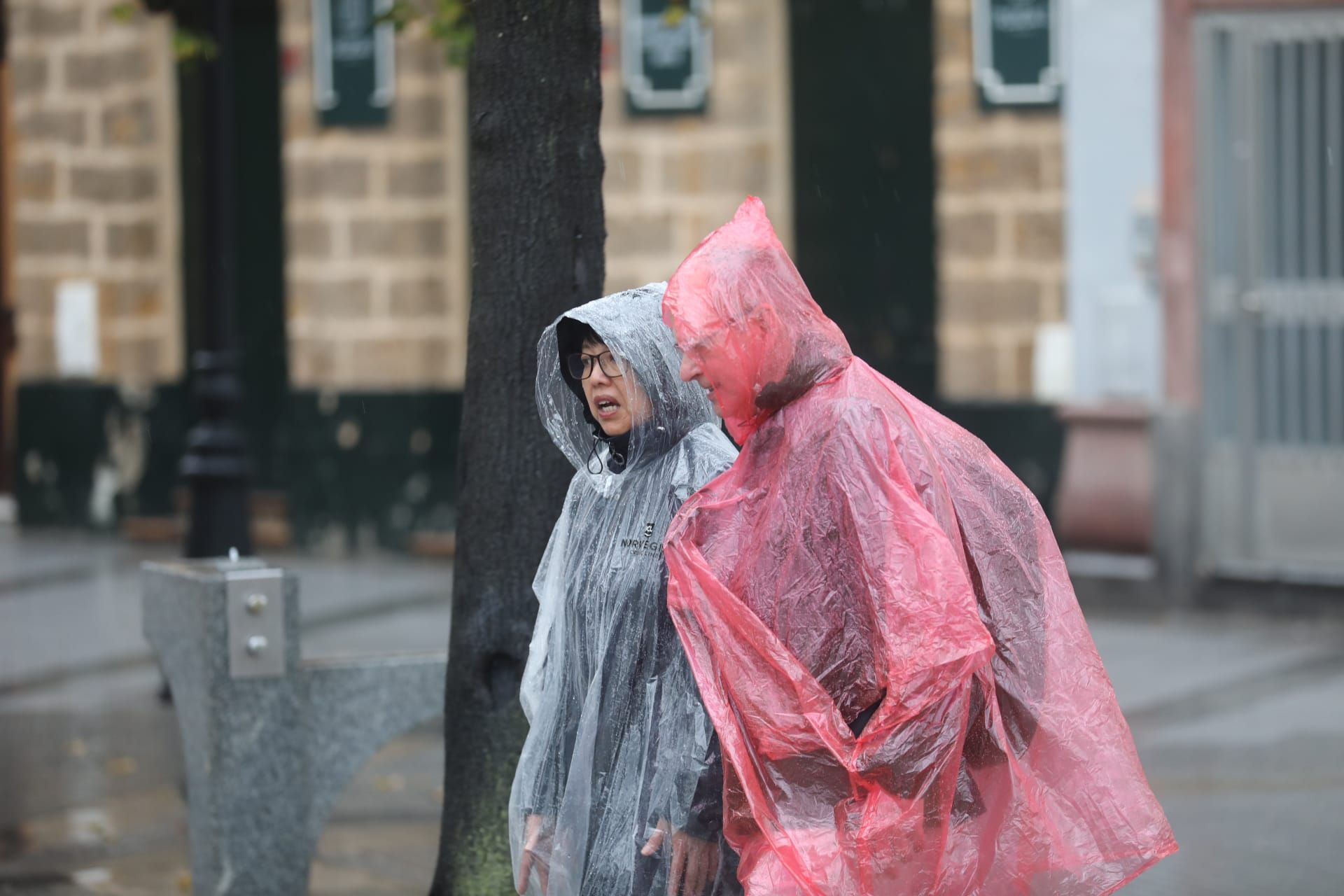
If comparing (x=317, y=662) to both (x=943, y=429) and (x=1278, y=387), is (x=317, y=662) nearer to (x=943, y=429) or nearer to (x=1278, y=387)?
(x=943, y=429)

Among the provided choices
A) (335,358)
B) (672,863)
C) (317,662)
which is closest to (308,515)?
(335,358)

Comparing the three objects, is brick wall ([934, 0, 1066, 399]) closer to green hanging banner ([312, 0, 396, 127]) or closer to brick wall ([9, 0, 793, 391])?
brick wall ([9, 0, 793, 391])

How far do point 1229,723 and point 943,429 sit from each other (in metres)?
4.82

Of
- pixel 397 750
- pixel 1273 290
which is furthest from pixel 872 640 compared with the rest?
pixel 1273 290

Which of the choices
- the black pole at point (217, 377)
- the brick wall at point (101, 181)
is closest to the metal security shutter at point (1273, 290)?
the black pole at point (217, 377)

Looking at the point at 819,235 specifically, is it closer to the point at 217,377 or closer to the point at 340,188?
the point at 340,188

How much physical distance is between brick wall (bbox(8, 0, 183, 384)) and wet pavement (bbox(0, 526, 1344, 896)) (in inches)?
104

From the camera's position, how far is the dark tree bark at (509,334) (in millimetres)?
4379

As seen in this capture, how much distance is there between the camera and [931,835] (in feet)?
9.27

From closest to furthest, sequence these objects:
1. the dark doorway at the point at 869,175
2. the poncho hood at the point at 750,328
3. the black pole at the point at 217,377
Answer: the poncho hood at the point at 750,328 < the black pole at the point at 217,377 < the dark doorway at the point at 869,175

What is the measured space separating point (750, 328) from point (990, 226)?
24.9ft

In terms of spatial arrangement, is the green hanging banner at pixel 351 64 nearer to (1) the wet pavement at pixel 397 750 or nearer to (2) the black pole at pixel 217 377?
(1) the wet pavement at pixel 397 750

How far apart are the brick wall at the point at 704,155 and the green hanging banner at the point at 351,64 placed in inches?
59.7

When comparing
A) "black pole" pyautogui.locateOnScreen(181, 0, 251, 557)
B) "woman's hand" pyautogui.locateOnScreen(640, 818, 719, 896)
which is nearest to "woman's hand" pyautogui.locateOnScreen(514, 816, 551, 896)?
"woman's hand" pyautogui.locateOnScreen(640, 818, 719, 896)
